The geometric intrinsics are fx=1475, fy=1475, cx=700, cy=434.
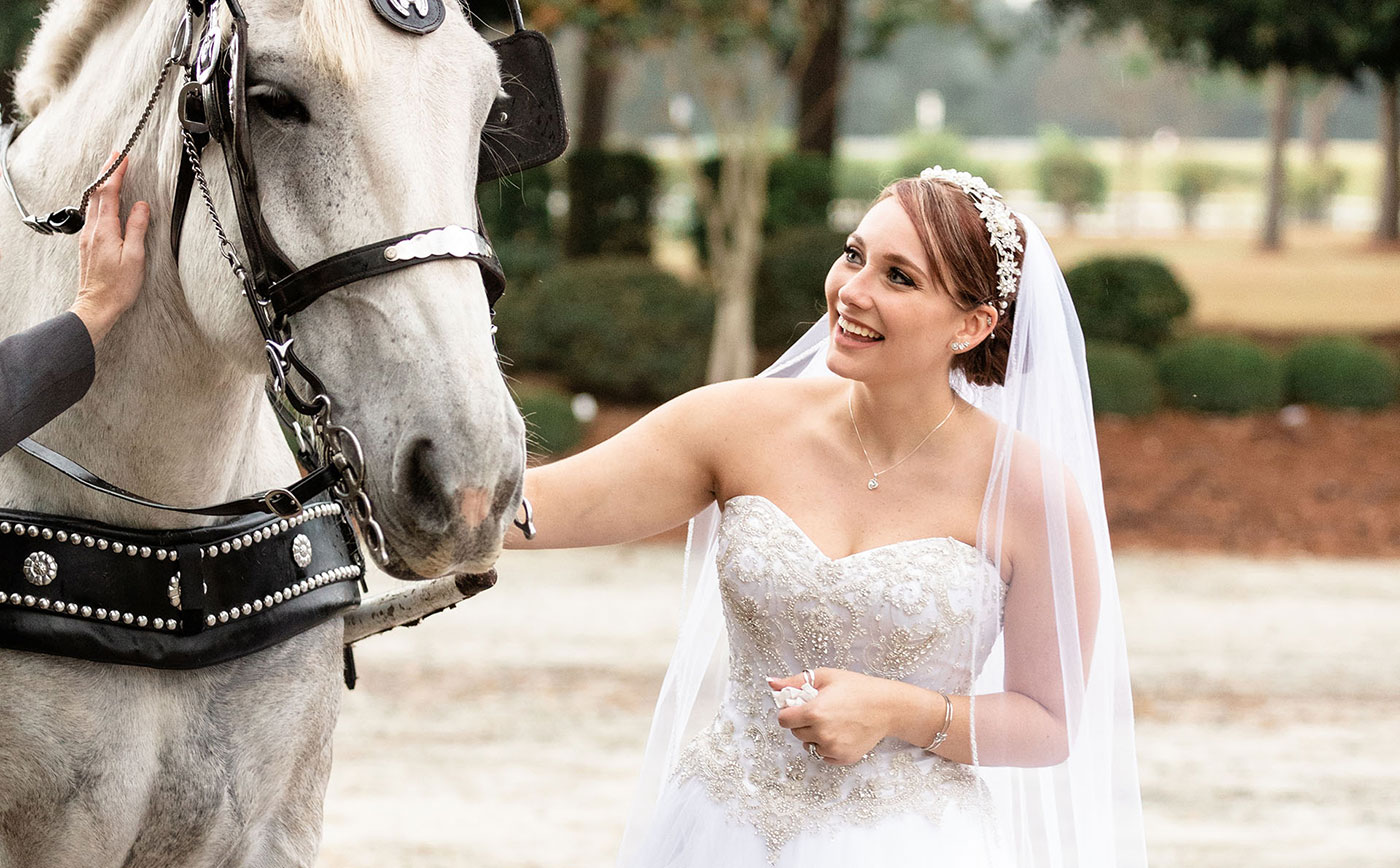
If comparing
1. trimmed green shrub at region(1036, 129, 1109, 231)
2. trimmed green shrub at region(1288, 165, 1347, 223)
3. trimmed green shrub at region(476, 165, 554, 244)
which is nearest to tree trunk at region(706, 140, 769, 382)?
trimmed green shrub at region(476, 165, 554, 244)

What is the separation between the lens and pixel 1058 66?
4275 centimetres

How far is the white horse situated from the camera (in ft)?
6.09

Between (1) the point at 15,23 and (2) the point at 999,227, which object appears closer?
(2) the point at 999,227

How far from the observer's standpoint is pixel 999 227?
2.59 m

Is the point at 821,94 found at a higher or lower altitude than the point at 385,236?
lower

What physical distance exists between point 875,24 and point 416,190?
13973 millimetres

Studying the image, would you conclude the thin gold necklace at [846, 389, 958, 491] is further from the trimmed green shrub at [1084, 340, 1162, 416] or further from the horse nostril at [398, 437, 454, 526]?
the trimmed green shrub at [1084, 340, 1162, 416]

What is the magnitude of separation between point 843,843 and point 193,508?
1238 millimetres

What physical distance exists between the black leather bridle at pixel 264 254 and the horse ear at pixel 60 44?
33 centimetres

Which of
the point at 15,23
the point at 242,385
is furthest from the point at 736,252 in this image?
the point at 242,385

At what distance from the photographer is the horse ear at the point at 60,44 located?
2.32 m

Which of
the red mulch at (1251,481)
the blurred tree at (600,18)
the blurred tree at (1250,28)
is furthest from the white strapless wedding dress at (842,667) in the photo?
the blurred tree at (1250,28)

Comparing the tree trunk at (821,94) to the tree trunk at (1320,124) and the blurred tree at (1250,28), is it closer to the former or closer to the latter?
the blurred tree at (1250,28)

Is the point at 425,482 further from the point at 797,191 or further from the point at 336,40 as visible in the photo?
the point at 797,191
